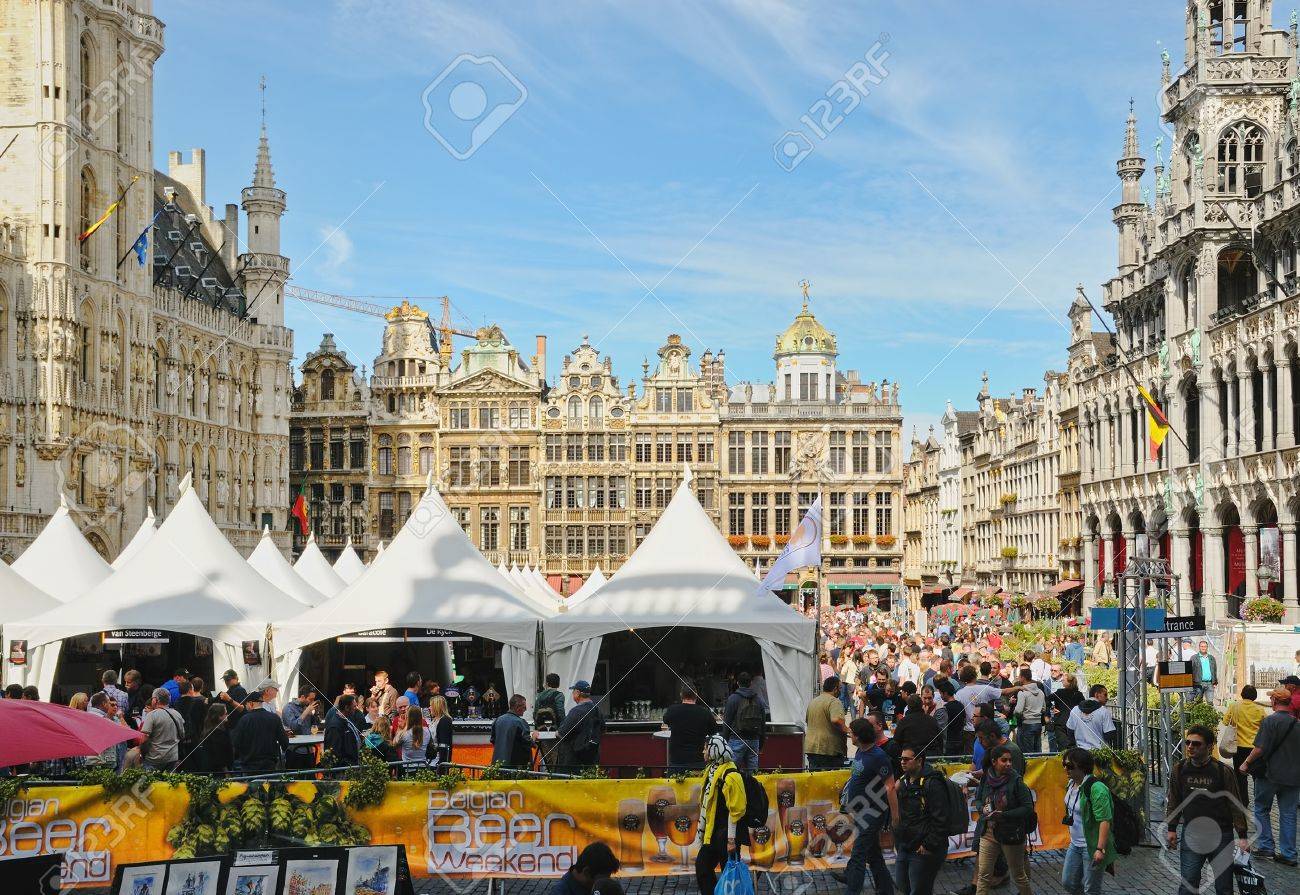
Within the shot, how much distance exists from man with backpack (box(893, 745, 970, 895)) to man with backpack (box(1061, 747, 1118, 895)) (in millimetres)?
818

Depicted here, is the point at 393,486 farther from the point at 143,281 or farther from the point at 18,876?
the point at 18,876

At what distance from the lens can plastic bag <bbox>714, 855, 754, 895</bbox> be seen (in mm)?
8539

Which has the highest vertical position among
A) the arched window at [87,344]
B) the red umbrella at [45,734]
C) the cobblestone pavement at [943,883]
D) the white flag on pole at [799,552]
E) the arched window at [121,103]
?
the arched window at [121,103]

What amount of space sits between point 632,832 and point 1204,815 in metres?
4.38

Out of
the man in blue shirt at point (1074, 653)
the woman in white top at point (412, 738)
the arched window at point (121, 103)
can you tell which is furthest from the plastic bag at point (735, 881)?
the arched window at point (121, 103)

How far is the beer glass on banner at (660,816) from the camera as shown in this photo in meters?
10.8

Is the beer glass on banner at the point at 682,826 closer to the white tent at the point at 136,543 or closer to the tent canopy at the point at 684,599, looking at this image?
the tent canopy at the point at 684,599

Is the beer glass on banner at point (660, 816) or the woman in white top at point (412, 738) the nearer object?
the beer glass on banner at point (660, 816)

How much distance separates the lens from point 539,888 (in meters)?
11.1

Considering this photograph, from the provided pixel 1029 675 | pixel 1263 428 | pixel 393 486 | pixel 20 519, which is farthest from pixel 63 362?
pixel 1263 428

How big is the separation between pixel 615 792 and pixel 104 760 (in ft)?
19.0

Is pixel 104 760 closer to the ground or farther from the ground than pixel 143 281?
closer to the ground

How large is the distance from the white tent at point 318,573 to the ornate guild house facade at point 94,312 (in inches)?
261

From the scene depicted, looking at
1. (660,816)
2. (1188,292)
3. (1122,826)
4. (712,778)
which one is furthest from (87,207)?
(1122,826)
